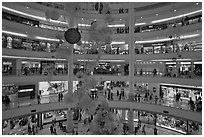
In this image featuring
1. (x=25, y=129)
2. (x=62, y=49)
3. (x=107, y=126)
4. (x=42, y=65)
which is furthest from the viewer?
(x=42, y=65)

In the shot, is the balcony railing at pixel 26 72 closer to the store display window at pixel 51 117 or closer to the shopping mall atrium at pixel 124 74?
the shopping mall atrium at pixel 124 74

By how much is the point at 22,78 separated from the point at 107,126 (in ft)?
25.8

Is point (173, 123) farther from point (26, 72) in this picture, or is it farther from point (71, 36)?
point (71, 36)

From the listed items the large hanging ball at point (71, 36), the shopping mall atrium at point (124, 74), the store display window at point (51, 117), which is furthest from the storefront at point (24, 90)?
the large hanging ball at point (71, 36)

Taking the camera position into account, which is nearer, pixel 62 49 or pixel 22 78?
pixel 62 49

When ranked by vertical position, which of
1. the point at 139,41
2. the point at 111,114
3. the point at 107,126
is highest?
the point at 139,41

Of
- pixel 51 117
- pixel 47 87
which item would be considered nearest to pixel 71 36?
pixel 51 117

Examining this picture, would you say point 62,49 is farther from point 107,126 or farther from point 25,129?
point 25,129

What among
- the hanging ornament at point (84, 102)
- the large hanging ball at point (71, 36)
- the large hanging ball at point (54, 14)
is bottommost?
the hanging ornament at point (84, 102)

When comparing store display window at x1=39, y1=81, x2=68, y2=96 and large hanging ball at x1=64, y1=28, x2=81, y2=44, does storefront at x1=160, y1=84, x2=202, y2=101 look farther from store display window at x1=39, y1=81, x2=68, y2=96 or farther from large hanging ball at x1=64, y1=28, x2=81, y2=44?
large hanging ball at x1=64, y1=28, x2=81, y2=44

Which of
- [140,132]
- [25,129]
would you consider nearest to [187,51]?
[140,132]

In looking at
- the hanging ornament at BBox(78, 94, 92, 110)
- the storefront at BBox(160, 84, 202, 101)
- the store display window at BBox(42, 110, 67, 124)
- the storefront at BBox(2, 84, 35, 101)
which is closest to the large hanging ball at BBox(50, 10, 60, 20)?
the hanging ornament at BBox(78, 94, 92, 110)

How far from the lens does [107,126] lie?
1.92 m

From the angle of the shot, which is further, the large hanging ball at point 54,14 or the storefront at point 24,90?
the storefront at point 24,90
